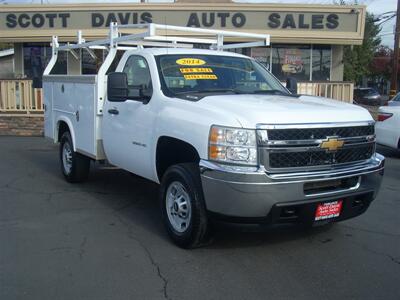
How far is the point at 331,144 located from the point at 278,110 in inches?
23.5

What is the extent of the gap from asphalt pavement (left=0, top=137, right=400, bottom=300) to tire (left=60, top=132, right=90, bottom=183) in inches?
32.4

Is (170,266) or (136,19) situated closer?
(170,266)

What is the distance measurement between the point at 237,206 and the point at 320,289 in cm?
96

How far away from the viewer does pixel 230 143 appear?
4387 mm

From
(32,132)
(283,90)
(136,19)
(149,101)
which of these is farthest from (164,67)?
(136,19)

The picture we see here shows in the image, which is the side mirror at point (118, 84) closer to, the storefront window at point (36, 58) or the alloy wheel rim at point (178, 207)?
the alloy wheel rim at point (178, 207)

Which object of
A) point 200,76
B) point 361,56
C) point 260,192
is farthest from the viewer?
point 361,56

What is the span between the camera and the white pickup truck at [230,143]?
4367 mm

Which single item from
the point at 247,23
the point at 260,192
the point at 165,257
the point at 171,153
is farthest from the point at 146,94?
the point at 247,23

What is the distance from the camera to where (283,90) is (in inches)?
251

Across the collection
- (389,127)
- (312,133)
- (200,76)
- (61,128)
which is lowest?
(389,127)

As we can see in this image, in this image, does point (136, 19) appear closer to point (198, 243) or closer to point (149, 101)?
point (149, 101)

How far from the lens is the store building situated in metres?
17.3

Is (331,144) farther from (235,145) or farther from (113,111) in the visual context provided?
(113,111)
